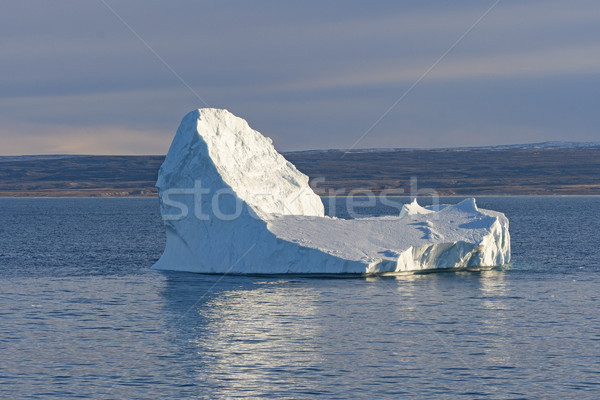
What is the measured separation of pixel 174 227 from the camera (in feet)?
128

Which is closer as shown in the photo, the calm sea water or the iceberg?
the calm sea water

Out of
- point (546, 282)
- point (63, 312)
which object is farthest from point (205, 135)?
point (546, 282)

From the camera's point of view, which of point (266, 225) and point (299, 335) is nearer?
point (299, 335)

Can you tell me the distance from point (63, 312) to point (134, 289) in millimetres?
5643

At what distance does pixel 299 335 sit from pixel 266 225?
11023mm

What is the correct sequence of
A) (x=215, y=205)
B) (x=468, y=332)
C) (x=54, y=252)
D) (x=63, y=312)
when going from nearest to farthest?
(x=468, y=332), (x=63, y=312), (x=215, y=205), (x=54, y=252)

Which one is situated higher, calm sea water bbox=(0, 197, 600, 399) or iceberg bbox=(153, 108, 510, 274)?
iceberg bbox=(153, 108, 510, 274)

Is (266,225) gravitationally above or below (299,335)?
above

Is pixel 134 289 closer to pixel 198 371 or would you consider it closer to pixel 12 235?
pixel 198 371

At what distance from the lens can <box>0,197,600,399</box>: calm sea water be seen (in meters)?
20.6

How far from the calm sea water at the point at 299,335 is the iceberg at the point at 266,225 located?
88cm

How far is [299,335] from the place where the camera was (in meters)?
26.0

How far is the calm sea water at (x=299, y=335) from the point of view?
67.5ft

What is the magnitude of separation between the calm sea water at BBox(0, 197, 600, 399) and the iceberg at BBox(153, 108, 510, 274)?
0.88 metres
